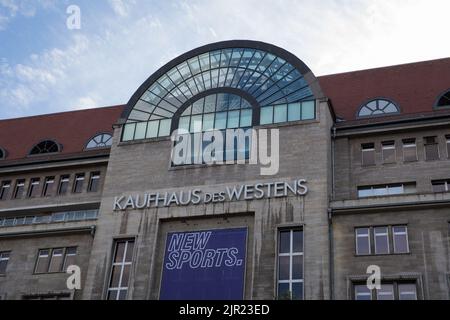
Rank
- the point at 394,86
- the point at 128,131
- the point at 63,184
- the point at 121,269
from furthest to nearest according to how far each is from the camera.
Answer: the point at 63,184, the point at 394,86, the point at 128,131, the point at 121,269

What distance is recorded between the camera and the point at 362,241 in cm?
3002

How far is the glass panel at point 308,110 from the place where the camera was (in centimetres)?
3369

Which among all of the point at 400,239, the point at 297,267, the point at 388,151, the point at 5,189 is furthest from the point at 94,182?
the point at 400,239

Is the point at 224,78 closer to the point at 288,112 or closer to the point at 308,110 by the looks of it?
the point at 288,112

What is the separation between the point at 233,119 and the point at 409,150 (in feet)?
31.4

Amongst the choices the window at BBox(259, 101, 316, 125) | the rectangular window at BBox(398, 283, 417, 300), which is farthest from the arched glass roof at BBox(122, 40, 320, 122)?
the rectangular window at BBox(398, 283, 417, 300)

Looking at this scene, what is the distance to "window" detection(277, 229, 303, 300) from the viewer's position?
1134 inches

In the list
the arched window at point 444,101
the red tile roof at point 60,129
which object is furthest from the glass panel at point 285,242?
the red tile roof at point 60,129

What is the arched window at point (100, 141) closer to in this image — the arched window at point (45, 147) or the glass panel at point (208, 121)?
the arched window at point (45, 147)

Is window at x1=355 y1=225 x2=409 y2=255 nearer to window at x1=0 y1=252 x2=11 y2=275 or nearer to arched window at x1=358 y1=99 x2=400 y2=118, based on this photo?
arched window at x1=358 y1=99 x2=400 y2=118

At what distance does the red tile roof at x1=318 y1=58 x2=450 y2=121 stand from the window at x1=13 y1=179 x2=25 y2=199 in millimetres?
20235

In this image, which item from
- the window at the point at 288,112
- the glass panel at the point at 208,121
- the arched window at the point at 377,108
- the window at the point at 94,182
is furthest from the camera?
the window at the point at 94,182

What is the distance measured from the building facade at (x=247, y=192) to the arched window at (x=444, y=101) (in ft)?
0.57

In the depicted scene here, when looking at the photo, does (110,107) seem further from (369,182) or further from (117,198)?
(369,182)
